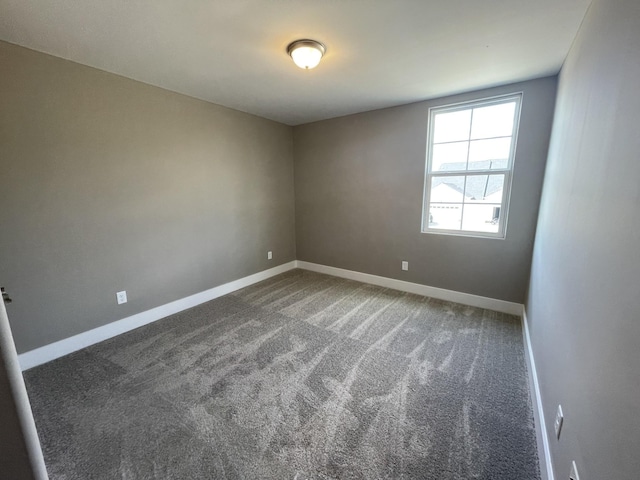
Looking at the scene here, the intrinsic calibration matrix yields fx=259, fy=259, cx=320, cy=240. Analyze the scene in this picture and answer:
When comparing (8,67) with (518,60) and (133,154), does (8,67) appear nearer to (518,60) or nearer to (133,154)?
(133,154)

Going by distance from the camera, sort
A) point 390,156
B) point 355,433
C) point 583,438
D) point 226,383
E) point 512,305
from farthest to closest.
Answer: point 390,156
point 512,305
point 226,383
point 355,433
point 583,438

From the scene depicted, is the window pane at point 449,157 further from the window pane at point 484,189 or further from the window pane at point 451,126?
the window pane at point 484,189

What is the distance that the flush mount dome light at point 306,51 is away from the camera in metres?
1.88

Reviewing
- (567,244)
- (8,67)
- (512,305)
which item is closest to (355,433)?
(567,244)

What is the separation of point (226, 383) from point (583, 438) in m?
1.94

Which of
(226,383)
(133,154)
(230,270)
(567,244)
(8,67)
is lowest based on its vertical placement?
(226,383)

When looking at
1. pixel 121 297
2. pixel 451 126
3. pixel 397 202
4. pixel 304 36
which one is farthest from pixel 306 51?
pixel 121 297

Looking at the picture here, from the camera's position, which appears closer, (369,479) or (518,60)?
(369,479)

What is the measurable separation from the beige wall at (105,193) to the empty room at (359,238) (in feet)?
0.06

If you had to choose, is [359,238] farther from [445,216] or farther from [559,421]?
[559,421]

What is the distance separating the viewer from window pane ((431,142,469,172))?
3045 mm

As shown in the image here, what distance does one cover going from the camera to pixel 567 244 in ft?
4.55

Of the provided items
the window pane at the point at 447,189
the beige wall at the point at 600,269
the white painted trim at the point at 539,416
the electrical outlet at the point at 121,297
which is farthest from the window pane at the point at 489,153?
the electrical outlet at the point at 121,297

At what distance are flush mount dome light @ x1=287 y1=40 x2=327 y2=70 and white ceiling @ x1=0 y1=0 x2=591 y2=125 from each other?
0.05m
